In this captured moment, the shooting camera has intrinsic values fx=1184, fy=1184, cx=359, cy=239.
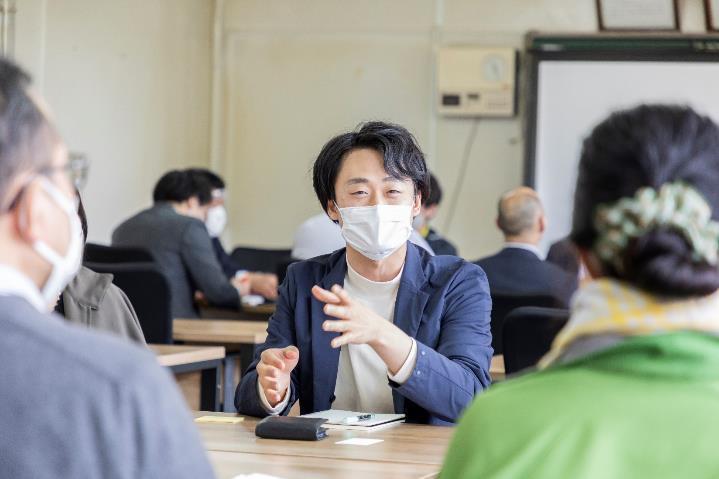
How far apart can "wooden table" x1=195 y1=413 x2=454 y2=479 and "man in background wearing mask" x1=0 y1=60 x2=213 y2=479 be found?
754 millimetres

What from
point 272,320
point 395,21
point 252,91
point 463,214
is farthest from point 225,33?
point 272,320

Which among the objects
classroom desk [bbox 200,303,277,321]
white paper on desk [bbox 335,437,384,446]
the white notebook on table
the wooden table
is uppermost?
classroom desk [bbox 200,303,277,321]

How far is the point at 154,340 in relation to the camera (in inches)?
162

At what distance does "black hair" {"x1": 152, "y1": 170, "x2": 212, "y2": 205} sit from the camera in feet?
19.9

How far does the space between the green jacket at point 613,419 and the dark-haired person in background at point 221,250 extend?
16.1 feet

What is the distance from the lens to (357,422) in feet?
7.49

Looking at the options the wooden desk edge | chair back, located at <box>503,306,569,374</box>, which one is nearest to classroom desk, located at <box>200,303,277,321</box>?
the wooden desk edge

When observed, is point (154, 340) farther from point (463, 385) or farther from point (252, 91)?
point (252, 91)

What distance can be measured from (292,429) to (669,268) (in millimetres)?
1155

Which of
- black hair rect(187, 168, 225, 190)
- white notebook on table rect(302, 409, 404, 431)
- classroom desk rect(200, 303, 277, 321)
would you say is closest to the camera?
white notebook on table rect(302, 409, 404, 431)

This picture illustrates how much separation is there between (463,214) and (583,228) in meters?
6.61

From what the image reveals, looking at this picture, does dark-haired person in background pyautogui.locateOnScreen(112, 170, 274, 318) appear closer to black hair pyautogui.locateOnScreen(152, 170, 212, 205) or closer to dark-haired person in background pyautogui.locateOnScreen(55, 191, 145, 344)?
black hair pyautogui.locateOnScreen(152, 170, 212, 205)

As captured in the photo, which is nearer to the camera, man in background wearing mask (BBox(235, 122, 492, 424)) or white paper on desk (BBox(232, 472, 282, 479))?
white paper on desk (BBox(232, 472, 282, 479))

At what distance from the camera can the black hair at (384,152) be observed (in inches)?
103
